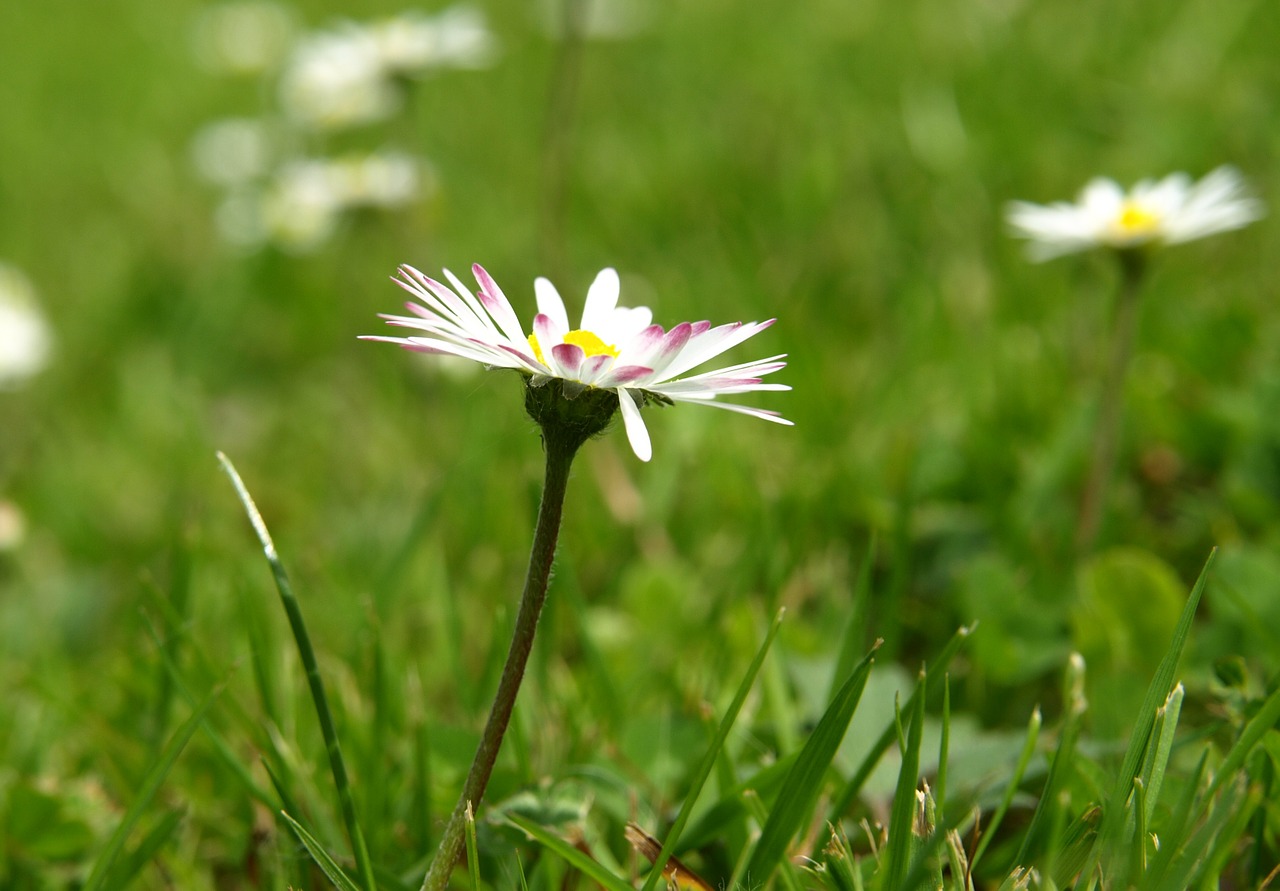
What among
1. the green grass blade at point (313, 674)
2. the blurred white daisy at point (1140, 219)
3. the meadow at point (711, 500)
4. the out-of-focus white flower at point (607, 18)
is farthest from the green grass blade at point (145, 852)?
the out-of-focus white flower at point (607, 18)

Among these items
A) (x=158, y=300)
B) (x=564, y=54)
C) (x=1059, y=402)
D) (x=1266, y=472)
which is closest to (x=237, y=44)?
(x=158, y=300)

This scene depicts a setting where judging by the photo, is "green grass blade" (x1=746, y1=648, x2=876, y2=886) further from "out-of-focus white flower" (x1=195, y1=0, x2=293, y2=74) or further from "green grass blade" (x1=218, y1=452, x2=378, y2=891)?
"out-of-focus white flower" (x1=195, y1=0, x2=293, y2=74)

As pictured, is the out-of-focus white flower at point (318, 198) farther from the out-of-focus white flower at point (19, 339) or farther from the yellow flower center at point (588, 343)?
the yellow flower center at point (588, 343)

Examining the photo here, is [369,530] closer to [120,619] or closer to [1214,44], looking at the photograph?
[120,619]

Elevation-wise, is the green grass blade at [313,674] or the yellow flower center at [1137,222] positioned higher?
the yellow flower center at [1137,222]

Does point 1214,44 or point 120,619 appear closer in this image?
point 120,619

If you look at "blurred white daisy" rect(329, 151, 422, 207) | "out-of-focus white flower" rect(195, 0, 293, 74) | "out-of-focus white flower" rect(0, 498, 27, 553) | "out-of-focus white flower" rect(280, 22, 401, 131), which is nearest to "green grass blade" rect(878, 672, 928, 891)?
"out-of-focus white flower" rect(0, 498, 27, 553)
